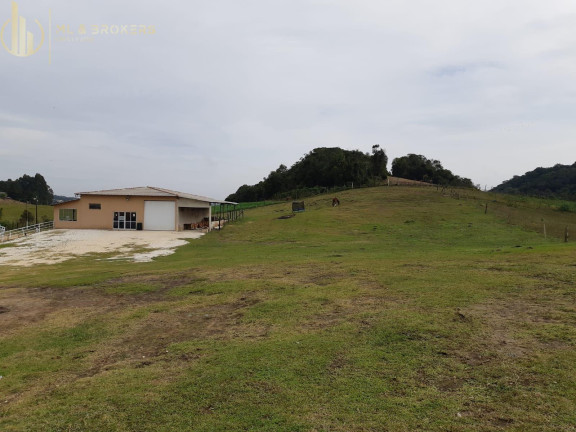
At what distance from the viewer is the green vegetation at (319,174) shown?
3364 inches

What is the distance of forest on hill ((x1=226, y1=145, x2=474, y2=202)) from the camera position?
283ft

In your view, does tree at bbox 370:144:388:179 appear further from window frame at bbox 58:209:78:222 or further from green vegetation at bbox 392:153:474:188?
window frame at bbox 58:209:78:222

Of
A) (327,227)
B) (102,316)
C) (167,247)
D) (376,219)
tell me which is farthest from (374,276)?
(376,219)

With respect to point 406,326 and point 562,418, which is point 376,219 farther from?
point 562,418

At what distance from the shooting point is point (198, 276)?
46.9ft

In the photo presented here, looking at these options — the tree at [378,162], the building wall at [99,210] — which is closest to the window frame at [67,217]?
the building wall at [99,210]

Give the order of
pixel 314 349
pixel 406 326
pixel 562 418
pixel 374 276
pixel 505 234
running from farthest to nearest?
pixel 505 234 → pixel 374 276 → pixel 406 326 → pixel 314 349 → pixel 562 418

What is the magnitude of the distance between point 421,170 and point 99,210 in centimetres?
8427

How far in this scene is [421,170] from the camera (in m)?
102

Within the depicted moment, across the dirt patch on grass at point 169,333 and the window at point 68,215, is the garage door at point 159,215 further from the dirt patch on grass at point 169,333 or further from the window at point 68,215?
the dirt patch on grass at point 169,333

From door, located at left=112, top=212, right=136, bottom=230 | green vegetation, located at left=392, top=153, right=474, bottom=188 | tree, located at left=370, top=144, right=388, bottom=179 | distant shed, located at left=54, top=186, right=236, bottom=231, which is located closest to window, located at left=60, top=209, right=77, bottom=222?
distant shed, located at left=54, top=186, right=236, bottom=231

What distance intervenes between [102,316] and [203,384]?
5.19 metres

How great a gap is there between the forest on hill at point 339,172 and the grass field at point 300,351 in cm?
6975

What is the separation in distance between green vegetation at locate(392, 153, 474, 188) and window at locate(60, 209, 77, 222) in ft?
271
